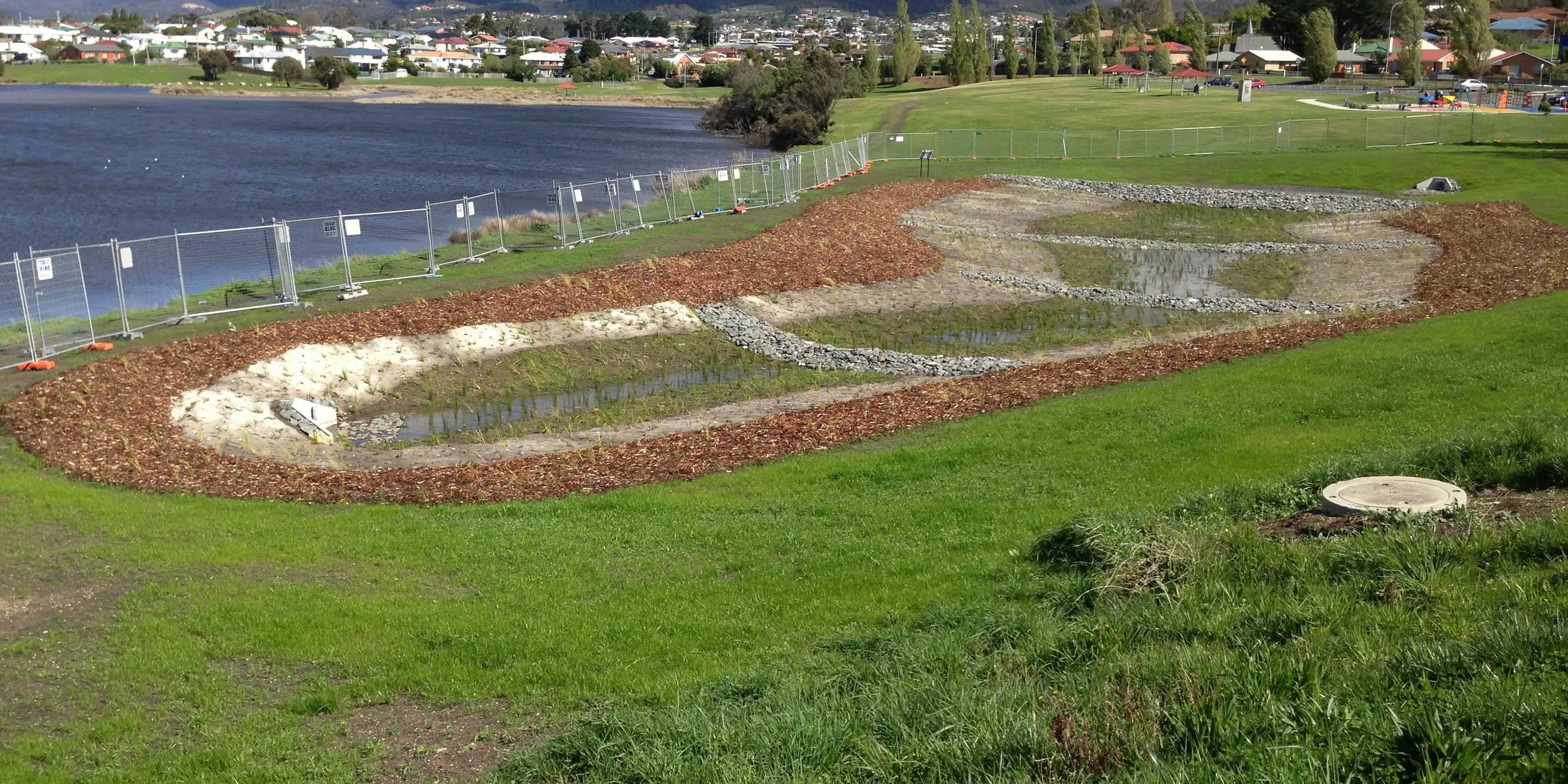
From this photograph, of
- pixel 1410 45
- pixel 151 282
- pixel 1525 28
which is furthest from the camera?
pixel 1525 28

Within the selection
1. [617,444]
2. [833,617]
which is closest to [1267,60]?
[617,444]

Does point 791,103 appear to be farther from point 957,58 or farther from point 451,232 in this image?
point 957,58

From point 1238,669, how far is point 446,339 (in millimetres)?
22231

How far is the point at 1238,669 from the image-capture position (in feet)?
25.3

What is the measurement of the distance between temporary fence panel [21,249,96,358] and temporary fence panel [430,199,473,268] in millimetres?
8745

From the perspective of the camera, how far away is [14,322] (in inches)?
1054

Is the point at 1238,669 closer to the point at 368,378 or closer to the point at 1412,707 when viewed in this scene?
the point at 1412,707

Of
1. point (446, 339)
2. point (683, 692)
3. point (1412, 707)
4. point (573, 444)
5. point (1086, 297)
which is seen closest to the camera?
point (1412, 707)

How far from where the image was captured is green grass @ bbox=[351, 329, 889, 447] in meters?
23.5

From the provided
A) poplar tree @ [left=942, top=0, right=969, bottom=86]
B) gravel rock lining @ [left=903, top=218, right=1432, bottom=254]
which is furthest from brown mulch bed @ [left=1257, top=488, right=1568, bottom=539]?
poplar tree @ [left=942, top=0, right=969, bottom=86]

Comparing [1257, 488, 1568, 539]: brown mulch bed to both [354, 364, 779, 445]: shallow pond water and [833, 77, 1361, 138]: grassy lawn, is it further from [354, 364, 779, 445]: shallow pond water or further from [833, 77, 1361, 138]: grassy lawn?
[833, 77, 1361, 138]: grassy lawn

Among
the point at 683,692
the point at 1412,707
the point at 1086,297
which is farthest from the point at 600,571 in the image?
the point at 1086,297

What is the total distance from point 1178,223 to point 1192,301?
17.4m

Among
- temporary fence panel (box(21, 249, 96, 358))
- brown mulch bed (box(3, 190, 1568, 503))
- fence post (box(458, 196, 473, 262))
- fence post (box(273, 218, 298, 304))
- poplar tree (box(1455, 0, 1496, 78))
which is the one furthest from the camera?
poplar tree (box(1455, 0, 1496, 78))
